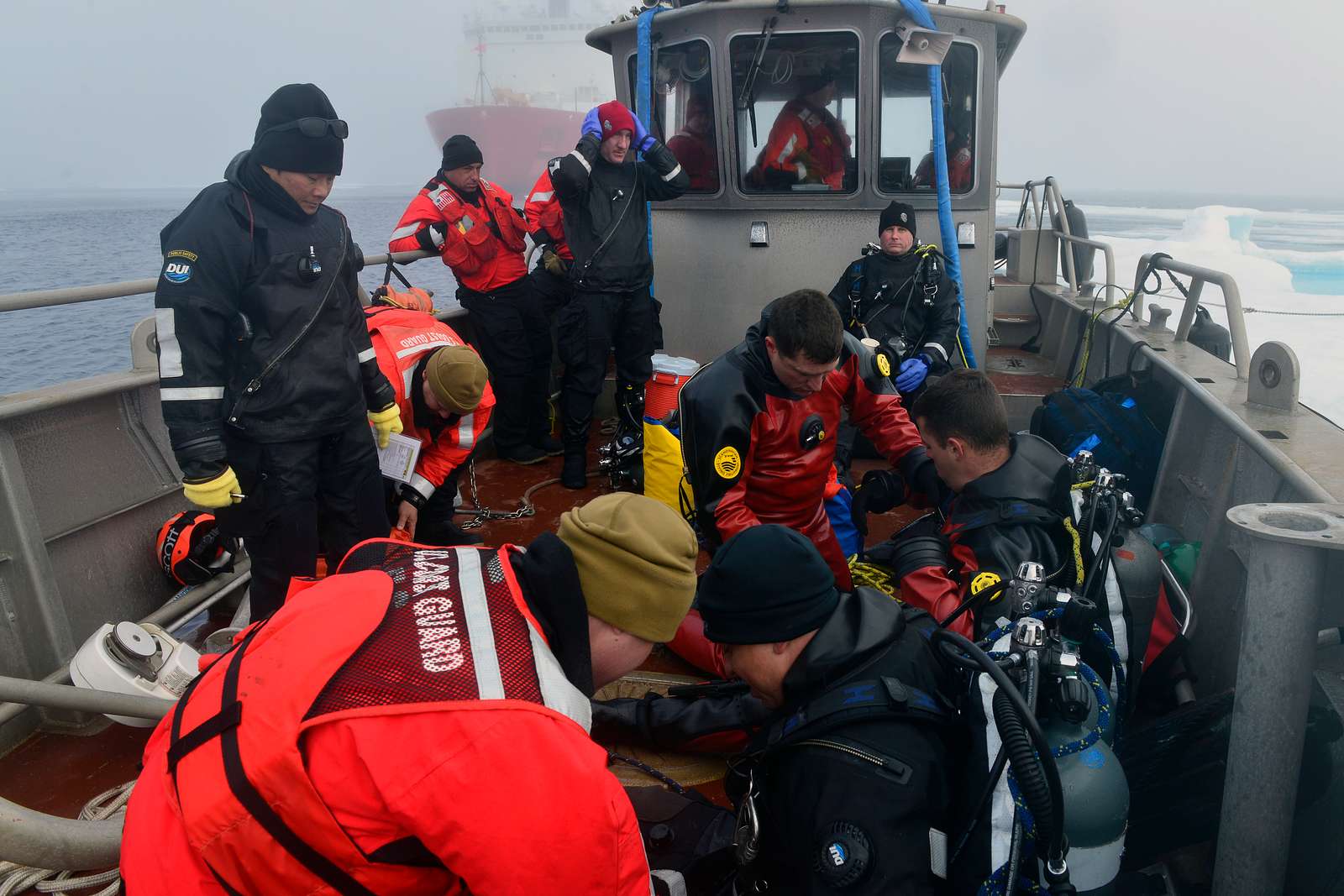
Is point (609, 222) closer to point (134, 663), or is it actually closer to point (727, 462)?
point (727, 462)

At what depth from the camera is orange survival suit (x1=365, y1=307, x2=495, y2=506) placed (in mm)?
3363

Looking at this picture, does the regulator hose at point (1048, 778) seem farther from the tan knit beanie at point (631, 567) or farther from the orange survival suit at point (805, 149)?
the orange survival suit at point (805, 149)

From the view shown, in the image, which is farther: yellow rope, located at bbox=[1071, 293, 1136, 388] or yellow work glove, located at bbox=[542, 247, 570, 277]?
yellow work glove, located at bbox=[542, 247, 570, 277]

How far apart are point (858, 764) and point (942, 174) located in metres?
4.43

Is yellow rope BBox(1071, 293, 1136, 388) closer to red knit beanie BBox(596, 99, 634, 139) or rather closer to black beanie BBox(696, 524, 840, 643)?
red knit beanie BBox(596, 99, 634, 139)

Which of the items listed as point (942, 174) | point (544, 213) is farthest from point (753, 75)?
point (544, 213)

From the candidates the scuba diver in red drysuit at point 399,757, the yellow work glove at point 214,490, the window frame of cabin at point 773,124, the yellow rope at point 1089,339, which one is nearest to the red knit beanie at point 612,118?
the window frame of cabin at point 773,124

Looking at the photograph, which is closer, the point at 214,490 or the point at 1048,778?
the point at 1048,778

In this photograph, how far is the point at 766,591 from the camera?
63.1 inches

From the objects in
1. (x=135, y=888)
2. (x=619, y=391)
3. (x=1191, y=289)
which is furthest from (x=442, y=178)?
(x=135, y=888)

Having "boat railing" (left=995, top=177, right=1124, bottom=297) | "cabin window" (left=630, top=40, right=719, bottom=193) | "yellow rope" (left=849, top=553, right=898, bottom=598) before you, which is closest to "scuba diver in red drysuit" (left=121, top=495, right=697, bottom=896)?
"yellow rope" (left=849, top=553, right=898, bottom=598)

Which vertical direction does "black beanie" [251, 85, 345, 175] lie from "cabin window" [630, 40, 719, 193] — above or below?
below

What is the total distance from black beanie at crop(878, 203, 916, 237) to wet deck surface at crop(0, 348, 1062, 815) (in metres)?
1.47

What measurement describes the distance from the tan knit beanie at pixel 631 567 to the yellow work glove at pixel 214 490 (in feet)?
5.26
